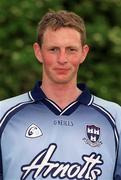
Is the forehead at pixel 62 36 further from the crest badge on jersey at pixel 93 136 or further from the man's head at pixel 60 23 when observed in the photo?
the crest badge on jersey at pixel 93 136

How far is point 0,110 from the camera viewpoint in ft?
13.4

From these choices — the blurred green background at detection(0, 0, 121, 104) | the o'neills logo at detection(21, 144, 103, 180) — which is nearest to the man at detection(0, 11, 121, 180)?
the o'neills logo at detection(21, 144, 103, 180)

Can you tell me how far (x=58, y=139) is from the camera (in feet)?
13.3

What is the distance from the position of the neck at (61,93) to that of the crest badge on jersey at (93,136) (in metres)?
0.16

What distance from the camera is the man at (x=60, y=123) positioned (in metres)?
4.02

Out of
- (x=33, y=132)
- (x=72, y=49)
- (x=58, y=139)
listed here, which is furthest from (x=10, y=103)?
(x=72, y=49)

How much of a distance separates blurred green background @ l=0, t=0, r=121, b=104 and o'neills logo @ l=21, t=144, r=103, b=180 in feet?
13.3

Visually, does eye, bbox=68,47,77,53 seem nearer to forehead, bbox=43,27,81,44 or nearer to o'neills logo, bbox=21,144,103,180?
forehead, bbox=43,27,81,44

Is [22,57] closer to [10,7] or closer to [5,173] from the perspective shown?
[10,7]

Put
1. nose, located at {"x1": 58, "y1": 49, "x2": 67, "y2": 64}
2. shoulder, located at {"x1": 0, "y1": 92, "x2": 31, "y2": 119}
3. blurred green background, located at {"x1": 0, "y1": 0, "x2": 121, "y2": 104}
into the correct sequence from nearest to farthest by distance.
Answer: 1. nose, located at {"x1": 58, "y1": 49, "x2": 67, "y2": 64}
2. shoulder, located at {"x1": 0, "y1": 92, "x2": 31, "y2": 119}
3. blurred green background, located at {"x1": 0, "y1": 0, "x2": 121, "y2": 104}

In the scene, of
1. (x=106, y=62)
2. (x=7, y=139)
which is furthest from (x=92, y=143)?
(x=106, y=62)

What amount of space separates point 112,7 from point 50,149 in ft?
15.5

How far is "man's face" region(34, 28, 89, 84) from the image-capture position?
4.00m

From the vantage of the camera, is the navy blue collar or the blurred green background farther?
the blurred green background
